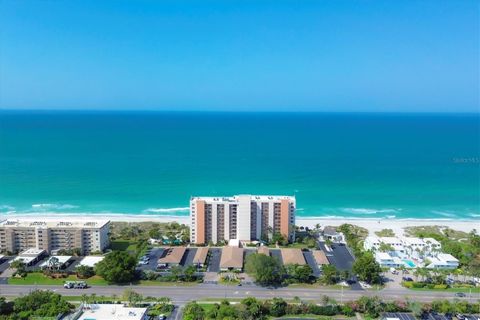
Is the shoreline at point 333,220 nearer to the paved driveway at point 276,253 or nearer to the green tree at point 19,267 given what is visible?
the paved driveway at point 276,253

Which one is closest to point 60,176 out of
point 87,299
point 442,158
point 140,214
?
point 140,214

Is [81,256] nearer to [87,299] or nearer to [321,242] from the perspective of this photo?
[87,299]

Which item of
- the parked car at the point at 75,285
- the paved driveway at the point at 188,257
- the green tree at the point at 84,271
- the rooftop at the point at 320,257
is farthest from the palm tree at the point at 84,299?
the rooftop at the point at 320,257

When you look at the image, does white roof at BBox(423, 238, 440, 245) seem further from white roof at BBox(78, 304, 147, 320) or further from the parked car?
the parked car

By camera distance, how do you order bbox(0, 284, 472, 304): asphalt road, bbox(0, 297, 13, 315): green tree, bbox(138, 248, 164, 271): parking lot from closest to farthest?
bbox(0, 297, 13, 315): green tree, bbox(0, 284, 472, 304): asphalt road, bbox(138, 248, 164, 271): parking lot

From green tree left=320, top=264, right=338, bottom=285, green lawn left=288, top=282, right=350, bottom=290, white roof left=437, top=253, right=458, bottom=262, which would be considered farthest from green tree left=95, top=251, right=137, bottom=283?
white roof left=437, top=253, right=458, bottom=262

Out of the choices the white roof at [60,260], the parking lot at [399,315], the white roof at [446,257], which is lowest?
the parking lot at [399,315]
